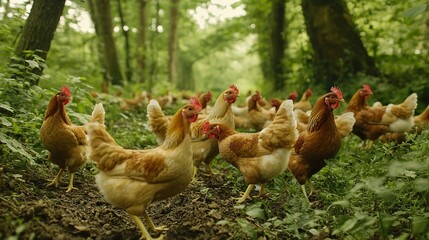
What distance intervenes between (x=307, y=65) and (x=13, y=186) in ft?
36.5

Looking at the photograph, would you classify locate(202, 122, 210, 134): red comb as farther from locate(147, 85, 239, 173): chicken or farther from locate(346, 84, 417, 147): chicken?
locate(346, 84, 417, 147): chicken

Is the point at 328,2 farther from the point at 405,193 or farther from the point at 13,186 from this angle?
the point at 13,186

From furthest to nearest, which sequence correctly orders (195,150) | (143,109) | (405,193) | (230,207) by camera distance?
(143,109), (195,150), (230,207), (405,193)

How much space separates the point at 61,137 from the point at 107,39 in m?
12.1

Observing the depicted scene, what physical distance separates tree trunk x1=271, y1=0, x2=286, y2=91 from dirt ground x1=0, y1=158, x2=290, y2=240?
37.8ft

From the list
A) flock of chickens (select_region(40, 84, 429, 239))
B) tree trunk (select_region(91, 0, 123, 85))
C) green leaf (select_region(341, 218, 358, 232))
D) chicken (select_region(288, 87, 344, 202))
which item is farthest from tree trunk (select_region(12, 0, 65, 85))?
tree trunk (select_region(91, 0, 123, 85))

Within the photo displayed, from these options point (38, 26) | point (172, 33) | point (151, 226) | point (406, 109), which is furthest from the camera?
point (172, 33)

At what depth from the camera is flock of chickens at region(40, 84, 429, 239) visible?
144 inches

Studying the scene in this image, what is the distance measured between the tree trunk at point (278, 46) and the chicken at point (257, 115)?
7456 mm

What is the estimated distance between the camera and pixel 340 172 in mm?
5094

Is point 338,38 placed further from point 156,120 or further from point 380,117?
point 156,120

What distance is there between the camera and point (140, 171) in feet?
11.9

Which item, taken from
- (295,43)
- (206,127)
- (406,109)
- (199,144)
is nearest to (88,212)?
(206,127)

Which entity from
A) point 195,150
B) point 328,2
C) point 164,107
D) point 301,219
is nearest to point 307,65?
point 328,2
